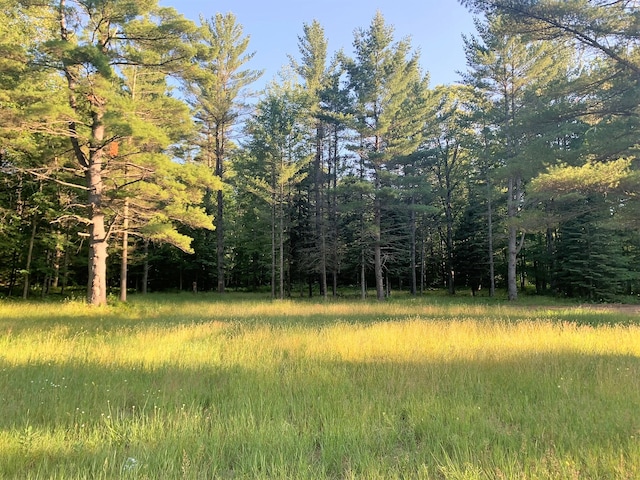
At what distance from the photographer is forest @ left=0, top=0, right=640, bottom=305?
1062 centimetres

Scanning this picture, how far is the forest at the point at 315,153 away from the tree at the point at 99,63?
0.07 meters

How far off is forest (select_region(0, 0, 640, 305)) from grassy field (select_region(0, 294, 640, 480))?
6747mm

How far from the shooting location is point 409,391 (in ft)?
13.2

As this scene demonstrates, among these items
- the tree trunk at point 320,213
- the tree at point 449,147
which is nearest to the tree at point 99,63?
the tree trunk at point 320,213

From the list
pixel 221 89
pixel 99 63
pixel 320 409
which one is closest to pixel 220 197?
pixel 221 89

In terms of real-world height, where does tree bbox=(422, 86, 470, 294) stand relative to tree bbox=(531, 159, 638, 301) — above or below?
above

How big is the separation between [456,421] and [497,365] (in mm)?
2153

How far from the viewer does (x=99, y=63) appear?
442 inches

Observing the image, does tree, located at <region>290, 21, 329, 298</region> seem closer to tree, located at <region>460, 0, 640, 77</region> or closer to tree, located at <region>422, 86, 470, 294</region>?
tree, located at <region>422, 86, 470, 294</region>

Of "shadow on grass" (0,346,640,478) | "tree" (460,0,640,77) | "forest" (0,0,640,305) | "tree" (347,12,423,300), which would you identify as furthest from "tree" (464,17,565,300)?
"shadow on grass" (0,346,640,478)

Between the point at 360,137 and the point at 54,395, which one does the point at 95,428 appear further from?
the point at 360,137

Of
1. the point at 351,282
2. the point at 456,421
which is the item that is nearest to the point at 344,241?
the point at 351,282

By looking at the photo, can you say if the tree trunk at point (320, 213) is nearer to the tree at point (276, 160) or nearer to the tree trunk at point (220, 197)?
the tree at point (276, 160)

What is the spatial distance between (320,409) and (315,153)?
78.0 ft
